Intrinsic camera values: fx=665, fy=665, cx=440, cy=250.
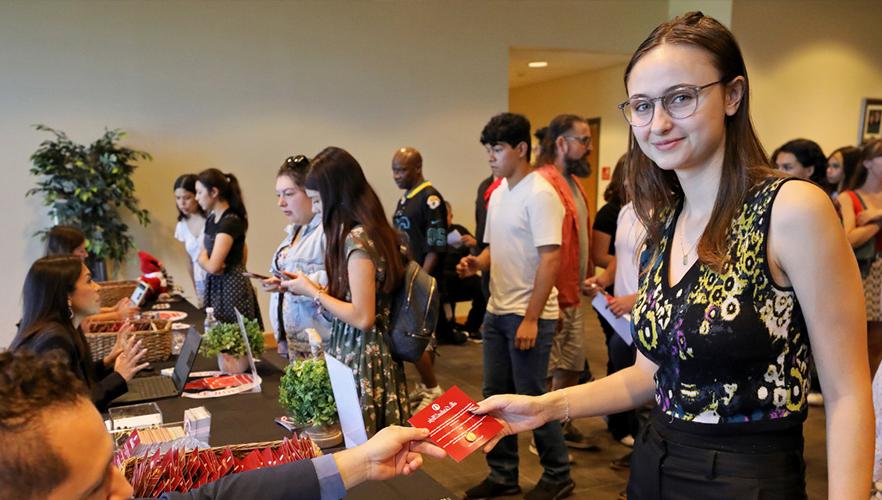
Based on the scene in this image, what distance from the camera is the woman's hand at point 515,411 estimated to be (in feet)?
4.10

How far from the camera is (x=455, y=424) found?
3.92ft

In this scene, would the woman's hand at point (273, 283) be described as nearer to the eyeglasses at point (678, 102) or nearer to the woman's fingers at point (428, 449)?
the woman's fingers at point (428, 449)

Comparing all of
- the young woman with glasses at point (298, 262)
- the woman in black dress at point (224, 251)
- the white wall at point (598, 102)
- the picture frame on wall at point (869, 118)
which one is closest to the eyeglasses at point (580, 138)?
the young woman with glasses at point (298, 262)

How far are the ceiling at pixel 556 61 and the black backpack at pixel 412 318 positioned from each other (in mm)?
4936

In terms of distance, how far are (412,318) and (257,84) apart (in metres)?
4.14

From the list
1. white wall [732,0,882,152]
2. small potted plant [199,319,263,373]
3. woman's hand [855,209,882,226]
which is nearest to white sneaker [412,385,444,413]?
small potted plant [199,319,263,373]

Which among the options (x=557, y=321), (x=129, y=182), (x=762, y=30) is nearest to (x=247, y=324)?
(x=557, y=321)

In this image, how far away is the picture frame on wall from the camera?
7.52 m

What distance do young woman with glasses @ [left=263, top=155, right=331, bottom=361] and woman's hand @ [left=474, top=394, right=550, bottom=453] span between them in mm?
1459

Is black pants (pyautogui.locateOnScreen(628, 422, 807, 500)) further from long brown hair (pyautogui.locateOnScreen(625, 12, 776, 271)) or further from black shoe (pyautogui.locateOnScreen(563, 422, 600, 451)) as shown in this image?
black shoe (pyautogui.locateOnScreen(563, 422, 600, 451))

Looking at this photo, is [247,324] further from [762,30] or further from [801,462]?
[762,30]

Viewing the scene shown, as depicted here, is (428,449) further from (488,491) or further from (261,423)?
(488,491)

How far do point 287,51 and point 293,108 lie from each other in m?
0.48

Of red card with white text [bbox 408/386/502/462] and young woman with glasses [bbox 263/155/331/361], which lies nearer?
red card with white text [bbox 408/386/502/462]
